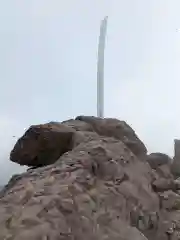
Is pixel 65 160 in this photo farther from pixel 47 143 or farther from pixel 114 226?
pixel 47 143

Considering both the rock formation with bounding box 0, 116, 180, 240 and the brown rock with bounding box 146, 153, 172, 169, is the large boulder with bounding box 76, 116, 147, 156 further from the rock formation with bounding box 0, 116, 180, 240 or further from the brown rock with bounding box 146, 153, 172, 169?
the brown rock with bounding box 146, 153, 172, 169

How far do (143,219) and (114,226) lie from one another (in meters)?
1.03

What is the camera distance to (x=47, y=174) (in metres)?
4.72

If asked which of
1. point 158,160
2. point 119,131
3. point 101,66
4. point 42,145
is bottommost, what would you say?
point 158,160

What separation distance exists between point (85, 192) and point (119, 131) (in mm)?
3569

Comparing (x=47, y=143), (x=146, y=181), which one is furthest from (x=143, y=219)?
(x=47, y=143)

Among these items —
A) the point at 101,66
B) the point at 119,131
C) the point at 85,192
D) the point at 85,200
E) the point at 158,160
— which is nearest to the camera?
the point at 85,200

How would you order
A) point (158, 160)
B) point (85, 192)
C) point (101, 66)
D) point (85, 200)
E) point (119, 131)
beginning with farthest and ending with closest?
point (101, 66)
point (158, 160)
point (119, 131)
point (85, 192)
point (85, 200)

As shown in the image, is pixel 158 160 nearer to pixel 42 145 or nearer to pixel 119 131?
pixel 119 131

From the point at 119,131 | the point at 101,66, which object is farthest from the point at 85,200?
the point at 101,66

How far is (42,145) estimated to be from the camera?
7320mm

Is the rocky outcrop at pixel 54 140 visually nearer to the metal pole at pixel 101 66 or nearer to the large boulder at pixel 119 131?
the large boulder at pixel 119 131

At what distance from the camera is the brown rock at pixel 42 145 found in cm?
724


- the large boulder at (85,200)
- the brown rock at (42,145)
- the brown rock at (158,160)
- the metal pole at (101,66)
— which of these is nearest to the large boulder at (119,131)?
the brown rock at (158,160)
